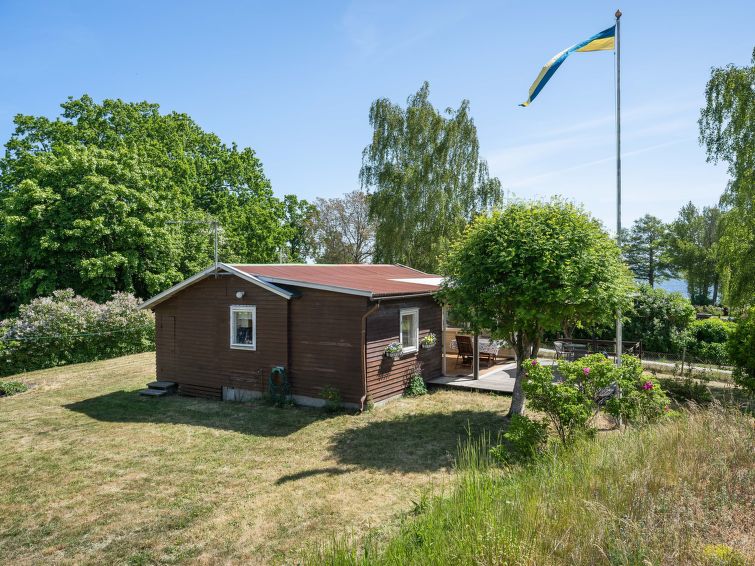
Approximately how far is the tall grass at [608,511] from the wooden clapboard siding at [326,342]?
235 inches

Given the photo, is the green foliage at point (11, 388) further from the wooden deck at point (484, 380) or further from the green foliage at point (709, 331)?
the green foliage at point (709, 331)

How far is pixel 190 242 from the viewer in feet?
96.5

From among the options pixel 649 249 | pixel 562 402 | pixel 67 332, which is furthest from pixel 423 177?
pixel 649 249

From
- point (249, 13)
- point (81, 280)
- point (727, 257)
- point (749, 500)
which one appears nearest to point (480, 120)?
point (727, 257)

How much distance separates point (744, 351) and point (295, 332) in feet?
34.7

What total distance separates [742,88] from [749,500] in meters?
16.1

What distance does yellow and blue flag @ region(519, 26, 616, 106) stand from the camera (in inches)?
396

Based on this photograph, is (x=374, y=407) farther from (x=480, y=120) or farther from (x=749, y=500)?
(x=480, y=120)

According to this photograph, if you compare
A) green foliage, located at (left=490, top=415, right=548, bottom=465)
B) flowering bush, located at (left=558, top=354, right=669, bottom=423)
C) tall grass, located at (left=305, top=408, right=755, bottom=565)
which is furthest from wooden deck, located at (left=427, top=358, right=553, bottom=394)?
tall grass, located at (left=305, top=408, right=755, bottom=565)

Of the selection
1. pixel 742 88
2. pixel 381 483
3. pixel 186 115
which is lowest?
pixel 381 483

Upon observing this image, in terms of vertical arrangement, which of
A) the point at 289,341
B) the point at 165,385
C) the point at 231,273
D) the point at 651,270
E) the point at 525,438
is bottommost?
the point at 165,385

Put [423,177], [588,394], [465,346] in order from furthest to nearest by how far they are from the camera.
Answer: [423,177] → [465,346] → [588,394]

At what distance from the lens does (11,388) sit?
1488 cm

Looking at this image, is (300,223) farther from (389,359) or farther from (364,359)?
(364,359)
